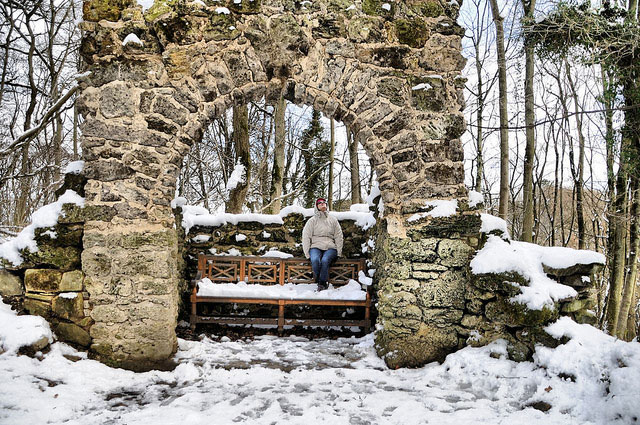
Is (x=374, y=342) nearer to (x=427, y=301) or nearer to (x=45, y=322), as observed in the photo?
(x=427, y=301)

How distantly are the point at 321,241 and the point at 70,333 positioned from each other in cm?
308

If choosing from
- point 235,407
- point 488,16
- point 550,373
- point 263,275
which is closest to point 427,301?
point 550,373

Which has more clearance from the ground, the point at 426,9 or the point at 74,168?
the point at 426,9

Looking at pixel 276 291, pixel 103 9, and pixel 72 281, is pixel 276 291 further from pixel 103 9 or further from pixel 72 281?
pixel 103 9

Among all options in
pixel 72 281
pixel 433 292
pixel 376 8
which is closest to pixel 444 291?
pixel 433 292

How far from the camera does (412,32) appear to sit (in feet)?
13.0

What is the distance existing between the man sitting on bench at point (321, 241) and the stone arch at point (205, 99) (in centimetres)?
159

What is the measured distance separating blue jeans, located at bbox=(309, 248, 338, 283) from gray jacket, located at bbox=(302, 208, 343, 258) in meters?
0.07

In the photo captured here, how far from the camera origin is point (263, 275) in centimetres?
566

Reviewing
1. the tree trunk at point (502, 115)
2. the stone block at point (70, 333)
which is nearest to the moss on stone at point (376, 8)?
the stone block at point (70, 333)

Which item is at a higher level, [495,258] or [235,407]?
[495,258]

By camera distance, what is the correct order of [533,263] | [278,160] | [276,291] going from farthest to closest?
[278,160] → [276,291] → [533,263]

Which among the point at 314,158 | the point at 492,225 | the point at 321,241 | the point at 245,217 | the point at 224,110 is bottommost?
the point at 321,241

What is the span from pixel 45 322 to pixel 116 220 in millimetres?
1148
